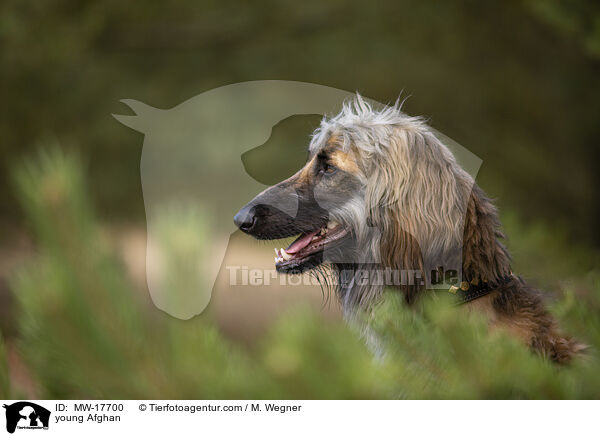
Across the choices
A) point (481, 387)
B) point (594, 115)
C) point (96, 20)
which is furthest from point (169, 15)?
point (481, 387)

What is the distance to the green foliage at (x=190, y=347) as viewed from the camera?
68cm

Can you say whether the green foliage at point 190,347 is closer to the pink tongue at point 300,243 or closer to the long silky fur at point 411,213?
the long silky fur at point 411,213

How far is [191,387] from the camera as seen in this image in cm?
80

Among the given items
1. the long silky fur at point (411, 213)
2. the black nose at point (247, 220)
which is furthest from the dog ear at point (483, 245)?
the black nose at point (247, 220)

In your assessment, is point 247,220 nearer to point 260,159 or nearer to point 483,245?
point 483,245

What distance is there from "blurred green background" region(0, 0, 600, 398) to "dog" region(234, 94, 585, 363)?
26 centimetres

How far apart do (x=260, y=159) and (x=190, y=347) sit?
17.4 ft

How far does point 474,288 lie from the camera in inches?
91.0

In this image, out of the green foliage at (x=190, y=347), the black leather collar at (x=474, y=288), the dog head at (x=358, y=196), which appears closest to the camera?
the green foliage at (x=190, y=347)
